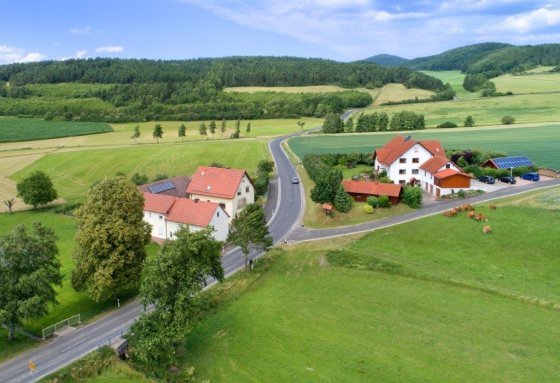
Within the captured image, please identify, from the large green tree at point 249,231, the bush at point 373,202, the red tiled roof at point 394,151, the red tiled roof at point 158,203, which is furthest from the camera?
the red tiled roof at point 394,151

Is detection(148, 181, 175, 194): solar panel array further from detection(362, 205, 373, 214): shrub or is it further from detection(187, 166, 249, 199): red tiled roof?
detection(362, 205, 373, 214): shrub

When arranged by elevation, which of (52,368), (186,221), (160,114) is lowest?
(52,368)

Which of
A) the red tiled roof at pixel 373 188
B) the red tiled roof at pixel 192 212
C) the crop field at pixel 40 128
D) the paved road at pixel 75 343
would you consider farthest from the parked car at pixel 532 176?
the crop field at pixel 40 128

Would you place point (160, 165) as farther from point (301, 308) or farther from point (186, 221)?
point (301, 308)

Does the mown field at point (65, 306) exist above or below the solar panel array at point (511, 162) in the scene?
below

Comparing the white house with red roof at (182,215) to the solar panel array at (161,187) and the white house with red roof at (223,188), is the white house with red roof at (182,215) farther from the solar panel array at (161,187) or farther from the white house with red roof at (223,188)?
the white house with red roof at (223,188)

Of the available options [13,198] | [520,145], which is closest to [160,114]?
[13,198]

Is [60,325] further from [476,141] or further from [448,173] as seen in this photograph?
[476,141]
